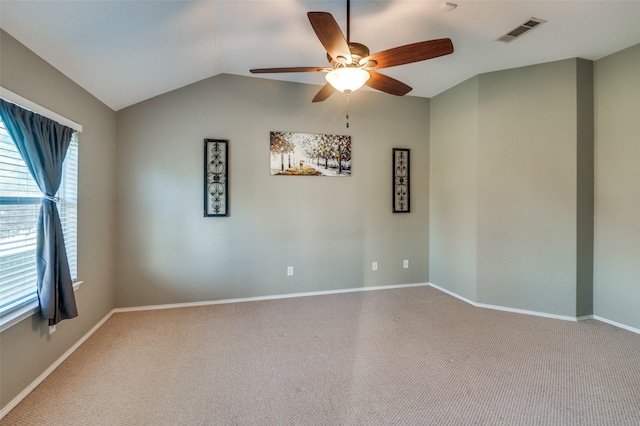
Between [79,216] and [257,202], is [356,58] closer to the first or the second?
[257,202]

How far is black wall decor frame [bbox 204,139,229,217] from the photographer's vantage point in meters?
3.48

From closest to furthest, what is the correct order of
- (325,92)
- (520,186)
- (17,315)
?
(17,315)
(325,92)
(520,186)

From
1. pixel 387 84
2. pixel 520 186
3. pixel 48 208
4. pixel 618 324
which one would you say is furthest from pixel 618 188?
pixel 48 208

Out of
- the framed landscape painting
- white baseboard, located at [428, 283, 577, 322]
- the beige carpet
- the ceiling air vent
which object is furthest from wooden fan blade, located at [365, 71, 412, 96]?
white baseboard, located at [428, 283, 577, 322]

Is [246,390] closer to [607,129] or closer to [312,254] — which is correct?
[312,254]

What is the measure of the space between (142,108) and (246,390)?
3.18m

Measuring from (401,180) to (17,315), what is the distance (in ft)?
13.4

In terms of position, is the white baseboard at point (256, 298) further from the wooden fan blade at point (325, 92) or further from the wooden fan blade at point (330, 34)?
the wooden fan blade at point (330, 34)

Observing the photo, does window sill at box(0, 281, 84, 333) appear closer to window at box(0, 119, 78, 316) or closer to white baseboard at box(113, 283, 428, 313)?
window at box(0, 119, 78, 316)

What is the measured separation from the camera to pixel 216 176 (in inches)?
138

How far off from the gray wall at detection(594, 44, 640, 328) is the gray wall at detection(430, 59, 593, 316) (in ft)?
0.98

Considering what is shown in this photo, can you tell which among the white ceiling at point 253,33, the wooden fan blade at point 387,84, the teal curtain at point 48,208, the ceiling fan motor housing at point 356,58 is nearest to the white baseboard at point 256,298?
the teal curtain at point 48,208

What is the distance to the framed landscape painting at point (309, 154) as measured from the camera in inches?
146

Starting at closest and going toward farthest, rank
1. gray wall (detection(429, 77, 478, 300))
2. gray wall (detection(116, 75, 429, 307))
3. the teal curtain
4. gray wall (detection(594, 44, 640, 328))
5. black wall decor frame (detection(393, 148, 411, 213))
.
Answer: the teal curtain
gray wall (detection(594, 44, 640, 328))
gray wall (detection(116, 75, 429, 307))
gray wall (detection(429, 77, 478, 300))
black wall decor frame (detection(393, 148, 411, 213))
